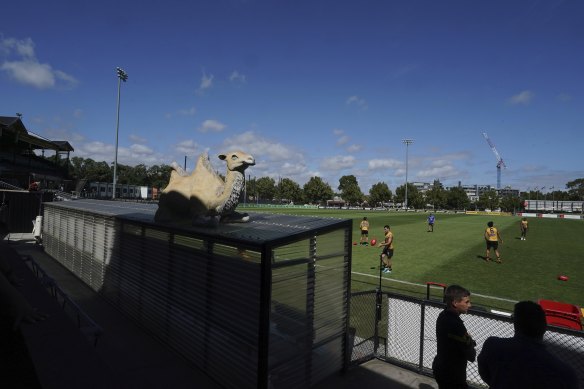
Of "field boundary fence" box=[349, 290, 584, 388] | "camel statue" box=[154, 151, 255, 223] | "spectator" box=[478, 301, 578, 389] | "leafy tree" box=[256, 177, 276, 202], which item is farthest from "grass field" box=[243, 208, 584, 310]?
"leafy tree" box=[256, 177, 276, 202]

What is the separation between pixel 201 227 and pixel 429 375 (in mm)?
4873

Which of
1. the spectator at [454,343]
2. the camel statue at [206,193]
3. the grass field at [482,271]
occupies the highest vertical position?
the camel statue at [206,193]

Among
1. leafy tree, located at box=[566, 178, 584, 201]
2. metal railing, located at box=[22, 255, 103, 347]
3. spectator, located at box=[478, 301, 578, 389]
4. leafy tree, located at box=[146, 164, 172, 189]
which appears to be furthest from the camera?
leafy tree, located at box=[566, 178, 584, 201]

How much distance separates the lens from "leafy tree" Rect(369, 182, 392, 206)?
135000 millimetres

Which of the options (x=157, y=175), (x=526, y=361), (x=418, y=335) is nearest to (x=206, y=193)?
(x=418, y=335)

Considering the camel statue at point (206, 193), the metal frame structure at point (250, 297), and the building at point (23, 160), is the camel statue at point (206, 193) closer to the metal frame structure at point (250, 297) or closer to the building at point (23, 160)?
the metal frame structure at point (250, 297)

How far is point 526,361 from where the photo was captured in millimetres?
2816

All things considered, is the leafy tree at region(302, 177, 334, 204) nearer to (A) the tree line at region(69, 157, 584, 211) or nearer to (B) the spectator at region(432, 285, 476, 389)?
(A) the tree line at region(69, 157, 584, 211)

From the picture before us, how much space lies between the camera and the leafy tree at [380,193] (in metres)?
135

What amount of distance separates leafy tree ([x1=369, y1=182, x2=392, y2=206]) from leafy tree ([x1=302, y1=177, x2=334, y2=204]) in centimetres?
1524

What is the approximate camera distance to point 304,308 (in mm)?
5848

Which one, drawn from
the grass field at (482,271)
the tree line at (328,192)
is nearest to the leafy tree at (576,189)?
the tree line at (328,192)

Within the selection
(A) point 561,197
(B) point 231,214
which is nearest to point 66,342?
(B) point 231,214

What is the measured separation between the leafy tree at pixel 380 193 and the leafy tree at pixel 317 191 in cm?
1524
